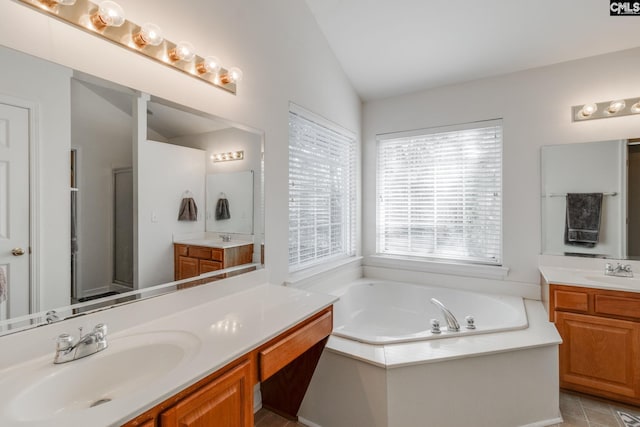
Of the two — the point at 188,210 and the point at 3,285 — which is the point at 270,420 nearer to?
the point at 188,210

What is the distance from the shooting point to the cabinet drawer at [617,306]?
1932 mm

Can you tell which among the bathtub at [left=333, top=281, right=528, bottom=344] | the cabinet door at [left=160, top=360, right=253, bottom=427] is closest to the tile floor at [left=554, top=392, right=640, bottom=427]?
the bathtub at [left=333, top=281, right=528, bottom=344]

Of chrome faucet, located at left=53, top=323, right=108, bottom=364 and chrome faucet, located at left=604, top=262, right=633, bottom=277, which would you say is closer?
chrome faucet, located at left=53, top=323, right=108, bottom=364

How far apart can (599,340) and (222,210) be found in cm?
256

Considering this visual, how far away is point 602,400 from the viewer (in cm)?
208

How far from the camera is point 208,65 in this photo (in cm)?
158

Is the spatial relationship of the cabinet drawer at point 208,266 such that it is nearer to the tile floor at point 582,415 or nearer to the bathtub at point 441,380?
the bathtub at point 441,380

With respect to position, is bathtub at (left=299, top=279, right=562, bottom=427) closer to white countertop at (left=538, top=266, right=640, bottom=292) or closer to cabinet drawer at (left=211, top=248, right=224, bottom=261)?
white countertop at (left=538, top=266, right=640, bottom=292)

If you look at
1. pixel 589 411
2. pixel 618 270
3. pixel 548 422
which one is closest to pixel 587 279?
pixel 618 270

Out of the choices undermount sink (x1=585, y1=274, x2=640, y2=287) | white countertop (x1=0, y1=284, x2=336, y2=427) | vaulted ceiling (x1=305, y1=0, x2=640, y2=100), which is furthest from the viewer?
vaulted ceiling (x1=305, y1=0, x2=640, y2=100)

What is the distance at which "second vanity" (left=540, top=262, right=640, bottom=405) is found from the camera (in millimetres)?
1941

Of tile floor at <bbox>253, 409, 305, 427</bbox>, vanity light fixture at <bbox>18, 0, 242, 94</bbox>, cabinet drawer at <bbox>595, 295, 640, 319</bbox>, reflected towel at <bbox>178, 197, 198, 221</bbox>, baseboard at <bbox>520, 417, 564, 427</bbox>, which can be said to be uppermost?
vanity light fixture at <bbox>18, 0, 242, 94</bbox>

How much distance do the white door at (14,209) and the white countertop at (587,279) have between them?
2852 millimetres

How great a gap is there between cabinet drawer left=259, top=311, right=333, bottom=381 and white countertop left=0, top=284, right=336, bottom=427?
59mm
